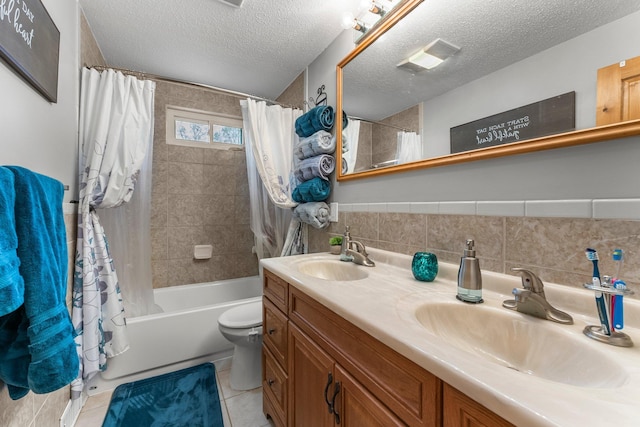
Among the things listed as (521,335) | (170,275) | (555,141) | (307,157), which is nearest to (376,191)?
(307,157)

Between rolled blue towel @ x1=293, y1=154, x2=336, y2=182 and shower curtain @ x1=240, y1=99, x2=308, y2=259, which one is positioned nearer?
rolled blue towel @ x1=293, y1=154, x2=336, y2=182

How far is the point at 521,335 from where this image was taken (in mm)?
638

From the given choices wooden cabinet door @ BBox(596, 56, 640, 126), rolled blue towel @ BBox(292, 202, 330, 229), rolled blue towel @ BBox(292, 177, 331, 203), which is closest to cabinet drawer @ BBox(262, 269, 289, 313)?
rolled blue towel @ BBox(292, 202, 330, 229)

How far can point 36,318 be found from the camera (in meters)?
0.64

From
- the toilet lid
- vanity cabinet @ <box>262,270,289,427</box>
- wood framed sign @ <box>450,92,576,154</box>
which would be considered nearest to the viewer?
wood framed sign @ <box>450,92,576,154</box>

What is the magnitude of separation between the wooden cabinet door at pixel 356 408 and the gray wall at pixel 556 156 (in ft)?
2.42

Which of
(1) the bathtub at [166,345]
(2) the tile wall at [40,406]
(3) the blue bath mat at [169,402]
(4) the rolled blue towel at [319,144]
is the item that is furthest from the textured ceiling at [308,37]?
(3) the blue bath mat at [169,402]

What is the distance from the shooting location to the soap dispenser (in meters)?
0.74

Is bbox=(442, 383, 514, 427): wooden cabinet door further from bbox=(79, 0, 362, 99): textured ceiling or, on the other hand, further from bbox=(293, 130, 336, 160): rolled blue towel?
bbox=(79, 0, 362, 99): textured ceiling

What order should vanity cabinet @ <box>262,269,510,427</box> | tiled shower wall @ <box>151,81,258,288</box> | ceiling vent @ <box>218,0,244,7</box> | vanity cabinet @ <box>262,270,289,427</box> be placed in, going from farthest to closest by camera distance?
tiled shower wall @ <box>151,81,258,288</box>, ceiling vent @ <box>218,0,244,7</box>, vanity cabinet @ <box>262,270,289,427</box>, vanity cabinet @ <box>262,269,510,427</box>

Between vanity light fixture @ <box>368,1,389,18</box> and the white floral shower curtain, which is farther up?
vanity light fixture @ <box>368,1,389,18</box>

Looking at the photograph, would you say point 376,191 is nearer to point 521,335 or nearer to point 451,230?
→ point 451,230

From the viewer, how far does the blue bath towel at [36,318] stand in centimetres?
64

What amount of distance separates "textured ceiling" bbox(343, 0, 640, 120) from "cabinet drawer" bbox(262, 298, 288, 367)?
114cm
